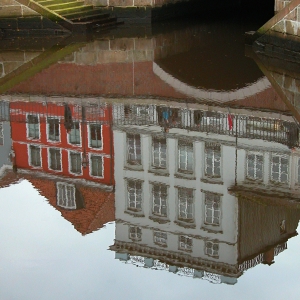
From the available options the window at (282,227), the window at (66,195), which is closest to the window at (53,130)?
the window at (66,195)

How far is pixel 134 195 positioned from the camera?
1667cm

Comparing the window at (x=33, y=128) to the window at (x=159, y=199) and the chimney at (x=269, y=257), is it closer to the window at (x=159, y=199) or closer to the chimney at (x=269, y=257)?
the window at (x=159, y=199)

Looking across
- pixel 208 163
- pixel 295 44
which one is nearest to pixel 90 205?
pixel 208 163

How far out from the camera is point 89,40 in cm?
3103

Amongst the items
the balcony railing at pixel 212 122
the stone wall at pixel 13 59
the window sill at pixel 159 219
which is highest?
the stone wall at pixel 13 59

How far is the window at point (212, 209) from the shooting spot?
14991 mm

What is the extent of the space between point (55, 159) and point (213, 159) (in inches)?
129

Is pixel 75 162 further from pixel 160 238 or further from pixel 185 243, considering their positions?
pixel 185 243

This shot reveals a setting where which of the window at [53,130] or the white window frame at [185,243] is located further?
the window at [53,130]

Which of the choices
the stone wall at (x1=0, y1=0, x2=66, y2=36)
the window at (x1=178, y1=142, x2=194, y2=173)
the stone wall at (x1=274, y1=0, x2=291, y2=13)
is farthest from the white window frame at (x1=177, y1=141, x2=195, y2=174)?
the stone wall at (x1=0, y1=0, x2=66, y2=36)

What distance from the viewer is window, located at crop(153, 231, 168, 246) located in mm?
13547

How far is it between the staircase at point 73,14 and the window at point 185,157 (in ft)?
48.3

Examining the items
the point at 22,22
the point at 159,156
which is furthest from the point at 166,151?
the point at 22,22

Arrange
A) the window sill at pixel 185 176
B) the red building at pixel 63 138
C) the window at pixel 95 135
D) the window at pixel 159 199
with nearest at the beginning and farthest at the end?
the window at pixel 159 199 → the window sill at pixel 185 176 → the red building at pixel 63 138 → the window at pixel 95 135
